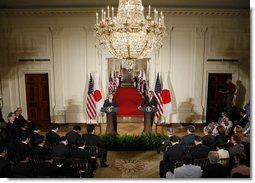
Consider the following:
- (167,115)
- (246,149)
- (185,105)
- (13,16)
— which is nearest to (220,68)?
(185,105)

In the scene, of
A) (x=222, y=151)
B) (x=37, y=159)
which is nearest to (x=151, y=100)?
(x=222, y=151)

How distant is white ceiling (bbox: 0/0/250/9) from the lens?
948 centimetres

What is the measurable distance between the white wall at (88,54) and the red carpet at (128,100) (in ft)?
5.69

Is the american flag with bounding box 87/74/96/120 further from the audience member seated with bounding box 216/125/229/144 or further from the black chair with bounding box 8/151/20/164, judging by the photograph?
the audience member seated with bounding box 216/125/229/144

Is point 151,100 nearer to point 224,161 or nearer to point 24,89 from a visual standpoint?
point 224,161

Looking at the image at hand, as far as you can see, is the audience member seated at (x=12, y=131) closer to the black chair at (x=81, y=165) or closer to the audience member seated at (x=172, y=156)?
the black chair at (x=81, y=165)

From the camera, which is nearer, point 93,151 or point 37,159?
point 37,159

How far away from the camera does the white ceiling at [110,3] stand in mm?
9484

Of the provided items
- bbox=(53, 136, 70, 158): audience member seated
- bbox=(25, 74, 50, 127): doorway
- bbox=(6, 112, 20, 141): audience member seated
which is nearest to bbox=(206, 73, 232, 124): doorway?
bbox=(25, 74, 50, 127): doorway

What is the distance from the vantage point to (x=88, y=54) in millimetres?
10391

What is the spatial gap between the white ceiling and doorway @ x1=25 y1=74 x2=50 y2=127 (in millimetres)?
2496

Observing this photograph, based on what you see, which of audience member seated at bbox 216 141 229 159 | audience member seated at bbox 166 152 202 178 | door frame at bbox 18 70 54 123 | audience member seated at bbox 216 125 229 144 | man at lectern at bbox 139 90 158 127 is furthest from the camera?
door frame at bbox 18 70 54 123

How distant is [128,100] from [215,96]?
4.69 meters

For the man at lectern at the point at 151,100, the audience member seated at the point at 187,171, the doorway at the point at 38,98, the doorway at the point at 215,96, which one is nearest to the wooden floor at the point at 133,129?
the doorway at the point at 215,96
